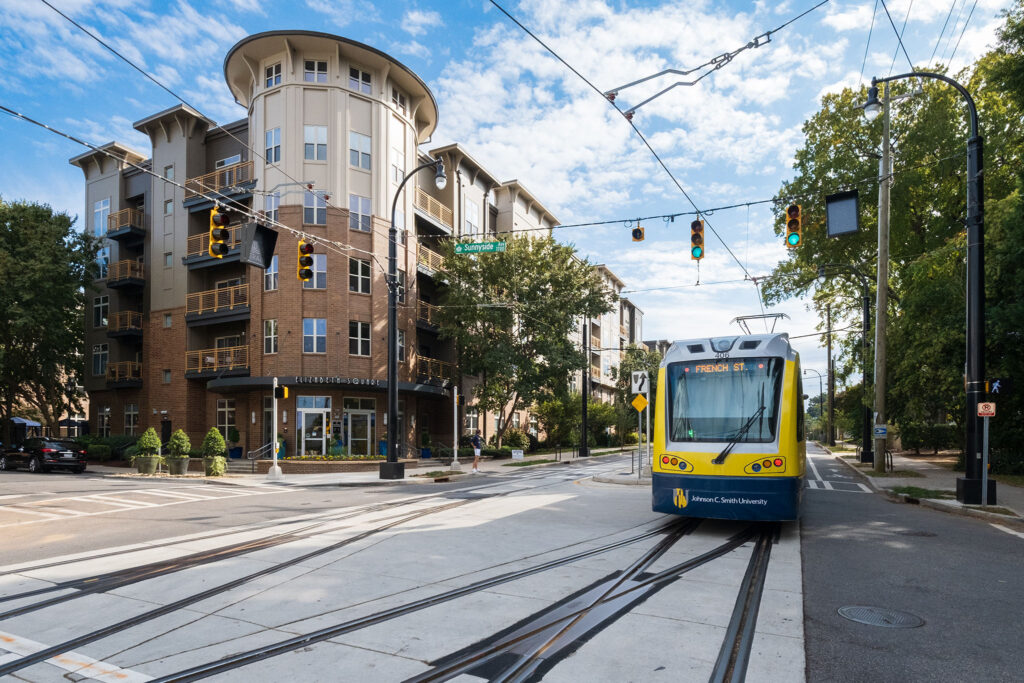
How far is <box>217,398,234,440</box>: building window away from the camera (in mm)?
32375

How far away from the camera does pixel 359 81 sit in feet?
104

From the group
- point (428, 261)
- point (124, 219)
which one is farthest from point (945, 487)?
point (124, 219)

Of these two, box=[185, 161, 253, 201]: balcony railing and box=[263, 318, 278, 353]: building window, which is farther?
box=[185, 161, 253, 201]: balcony railing

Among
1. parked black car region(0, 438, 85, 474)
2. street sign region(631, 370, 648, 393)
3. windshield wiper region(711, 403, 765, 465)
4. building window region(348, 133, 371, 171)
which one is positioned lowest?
parked black car region(0, 438, 85, 474)

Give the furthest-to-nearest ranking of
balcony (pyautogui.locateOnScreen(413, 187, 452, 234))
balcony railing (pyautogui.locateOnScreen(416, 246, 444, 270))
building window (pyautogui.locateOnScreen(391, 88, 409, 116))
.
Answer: balcony railing (pyautogui.locateOnScreen(416, 246, 444, 270)) → balcony (pyautogui.locateOnScreen(413, 187, 452, 234)) → building window (pyautogui.locateOnScreen(391, 88, 409, 116))

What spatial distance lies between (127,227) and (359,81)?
15.7 meters

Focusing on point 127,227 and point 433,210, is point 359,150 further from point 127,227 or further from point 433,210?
point 127,227

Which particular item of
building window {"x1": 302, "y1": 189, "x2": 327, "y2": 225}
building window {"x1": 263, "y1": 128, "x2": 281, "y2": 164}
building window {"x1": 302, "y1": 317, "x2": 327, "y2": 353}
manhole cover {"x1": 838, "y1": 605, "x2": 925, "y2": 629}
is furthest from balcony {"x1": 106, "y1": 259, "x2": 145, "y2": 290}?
manhole cover {"x1": 838, "y1": 605, "x2": 925, "y2": 629}

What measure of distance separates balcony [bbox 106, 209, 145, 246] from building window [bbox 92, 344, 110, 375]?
6.58 metres

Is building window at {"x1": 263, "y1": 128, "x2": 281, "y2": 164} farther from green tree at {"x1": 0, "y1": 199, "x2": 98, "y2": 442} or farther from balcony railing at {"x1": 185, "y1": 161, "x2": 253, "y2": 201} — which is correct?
green tree at {"x1": 0, "y1": 199, "x2": 98, "y2": 442}

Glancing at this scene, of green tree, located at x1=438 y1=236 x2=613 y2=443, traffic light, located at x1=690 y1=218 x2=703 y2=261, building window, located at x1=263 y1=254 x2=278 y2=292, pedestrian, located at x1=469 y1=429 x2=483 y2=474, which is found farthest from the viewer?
green tree, located at x1=438 y1=236 x2=613 y2=443

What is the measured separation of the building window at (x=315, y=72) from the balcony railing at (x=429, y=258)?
31.7ft

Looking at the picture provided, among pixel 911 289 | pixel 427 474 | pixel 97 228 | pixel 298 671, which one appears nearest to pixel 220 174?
pixel 97 228

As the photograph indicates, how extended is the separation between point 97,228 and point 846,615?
147 feet
